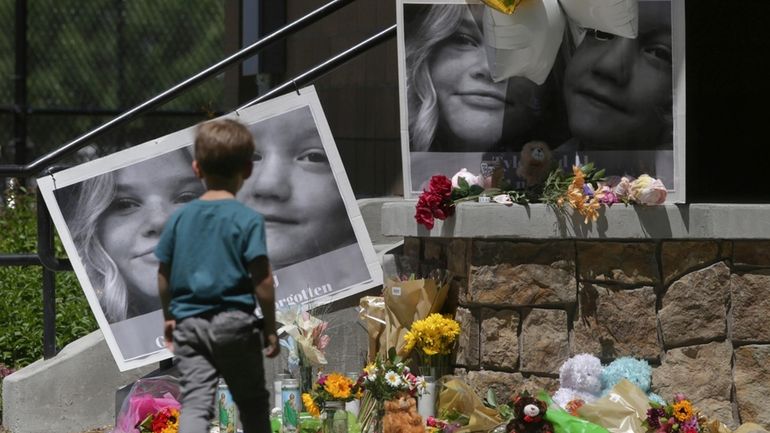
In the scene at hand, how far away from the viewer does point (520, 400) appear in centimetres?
547

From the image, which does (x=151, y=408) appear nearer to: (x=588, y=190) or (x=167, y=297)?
(x=167, y=297)

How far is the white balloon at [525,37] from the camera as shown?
5.91m

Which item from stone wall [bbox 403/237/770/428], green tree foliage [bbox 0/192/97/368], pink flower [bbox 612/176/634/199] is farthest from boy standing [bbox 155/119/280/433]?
green tree foliage [bbox 0/192/97/368]

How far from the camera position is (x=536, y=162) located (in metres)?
6.07

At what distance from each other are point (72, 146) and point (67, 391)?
1.23m

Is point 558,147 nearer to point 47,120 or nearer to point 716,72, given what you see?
point 716,72

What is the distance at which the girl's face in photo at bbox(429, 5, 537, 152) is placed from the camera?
625cm

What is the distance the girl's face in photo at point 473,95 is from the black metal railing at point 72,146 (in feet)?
2.36

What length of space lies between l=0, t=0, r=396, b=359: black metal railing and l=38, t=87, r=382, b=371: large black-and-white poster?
4.4 inches

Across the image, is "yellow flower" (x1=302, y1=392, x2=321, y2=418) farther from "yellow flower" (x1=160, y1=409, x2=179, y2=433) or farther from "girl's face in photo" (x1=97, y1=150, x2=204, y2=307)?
"girl's face in photo" (x1=97, y1=150, x2=204, y2=307)

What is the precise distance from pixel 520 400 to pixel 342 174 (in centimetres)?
182

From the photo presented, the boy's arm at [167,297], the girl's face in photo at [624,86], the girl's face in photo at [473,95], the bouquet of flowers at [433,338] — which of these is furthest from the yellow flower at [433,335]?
the boy's arm at [167,297]

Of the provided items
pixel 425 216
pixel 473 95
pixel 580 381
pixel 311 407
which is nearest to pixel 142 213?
pixel 311 407

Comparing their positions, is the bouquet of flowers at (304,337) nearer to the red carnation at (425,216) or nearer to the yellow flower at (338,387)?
the yellow flower at (338,387)
